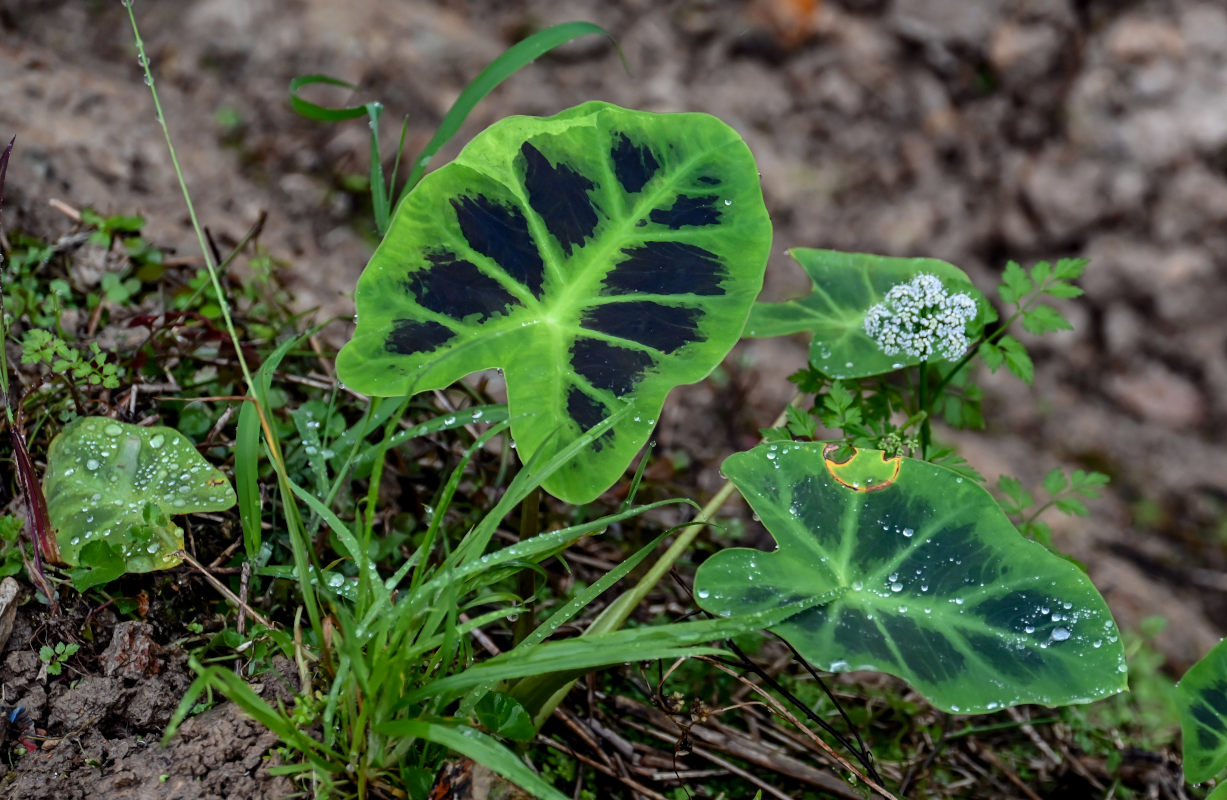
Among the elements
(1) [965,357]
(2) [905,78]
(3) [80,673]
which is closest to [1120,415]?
(2) [905,78]

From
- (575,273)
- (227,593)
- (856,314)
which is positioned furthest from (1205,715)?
(227,593)

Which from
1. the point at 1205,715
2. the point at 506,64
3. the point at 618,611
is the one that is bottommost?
the point at 1205,715

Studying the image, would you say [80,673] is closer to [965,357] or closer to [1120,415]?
[965,357]

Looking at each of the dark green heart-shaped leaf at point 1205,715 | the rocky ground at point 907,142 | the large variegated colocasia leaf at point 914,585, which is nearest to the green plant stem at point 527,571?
the large variegated colocasia leaf at point 914,585

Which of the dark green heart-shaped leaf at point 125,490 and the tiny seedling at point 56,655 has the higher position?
the dark green heart-shaped leaf at point 125,490

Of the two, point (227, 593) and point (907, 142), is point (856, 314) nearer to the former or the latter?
point (227, 593)

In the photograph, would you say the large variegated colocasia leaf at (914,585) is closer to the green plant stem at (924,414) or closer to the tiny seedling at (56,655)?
the green plant stem at (924,414)
